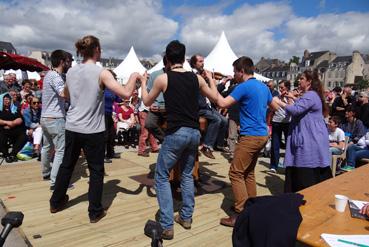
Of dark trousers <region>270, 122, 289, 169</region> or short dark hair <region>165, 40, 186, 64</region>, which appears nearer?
short dark hair <region>165, 40, 186, 64</region>

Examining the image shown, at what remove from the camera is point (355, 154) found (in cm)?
590

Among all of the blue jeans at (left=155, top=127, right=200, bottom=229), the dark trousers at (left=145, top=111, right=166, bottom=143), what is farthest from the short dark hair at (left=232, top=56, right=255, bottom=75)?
the dark trousers at (left=145, top=111, right=166, bottom=143)

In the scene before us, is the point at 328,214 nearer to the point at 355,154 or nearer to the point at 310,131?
the point at 310,131

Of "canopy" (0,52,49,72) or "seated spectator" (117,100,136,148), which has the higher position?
"canopy" (0,52,49,72)

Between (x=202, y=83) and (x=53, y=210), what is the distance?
2374 millimetres

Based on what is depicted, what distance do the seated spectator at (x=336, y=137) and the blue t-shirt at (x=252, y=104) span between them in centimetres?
307

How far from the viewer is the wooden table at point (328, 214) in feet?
5.64

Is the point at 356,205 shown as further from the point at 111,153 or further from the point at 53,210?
the point at 111,153

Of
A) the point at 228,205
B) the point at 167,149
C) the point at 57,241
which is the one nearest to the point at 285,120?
the point at 228,205

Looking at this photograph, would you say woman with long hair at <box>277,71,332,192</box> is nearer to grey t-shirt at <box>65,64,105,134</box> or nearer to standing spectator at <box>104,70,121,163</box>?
grey t-shirt at <box>65,64,105,134</box>

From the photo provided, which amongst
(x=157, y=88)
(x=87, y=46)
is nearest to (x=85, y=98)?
(x=87, y=46)

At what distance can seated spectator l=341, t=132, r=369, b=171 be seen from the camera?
5.85m

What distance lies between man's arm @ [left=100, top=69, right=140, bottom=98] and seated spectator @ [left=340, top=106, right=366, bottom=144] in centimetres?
528

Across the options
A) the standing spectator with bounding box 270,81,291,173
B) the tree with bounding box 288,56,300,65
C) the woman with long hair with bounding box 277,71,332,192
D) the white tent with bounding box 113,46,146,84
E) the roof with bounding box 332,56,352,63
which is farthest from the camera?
the tree with bounding box 288,56,300,65
